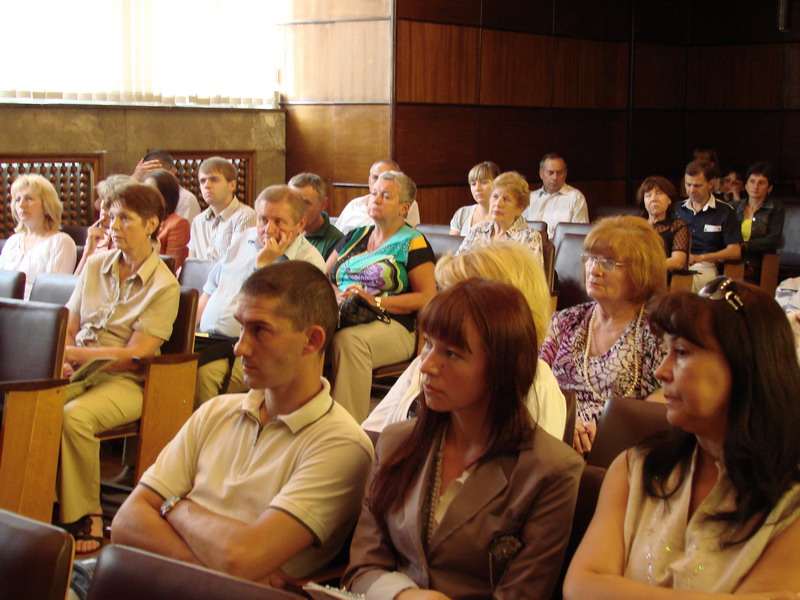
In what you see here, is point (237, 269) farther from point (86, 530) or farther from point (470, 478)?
point (470, 478)

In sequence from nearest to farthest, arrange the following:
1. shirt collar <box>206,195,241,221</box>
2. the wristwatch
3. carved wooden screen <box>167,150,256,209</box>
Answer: the wristwatch, shirt collar <box>206,195,241,221</box>, carved wooden screen <box>167,150,256,209</box>

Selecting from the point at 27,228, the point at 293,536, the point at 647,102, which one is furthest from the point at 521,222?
the point at 647,102

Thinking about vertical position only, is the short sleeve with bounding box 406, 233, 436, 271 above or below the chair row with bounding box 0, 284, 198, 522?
above

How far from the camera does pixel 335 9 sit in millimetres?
8359

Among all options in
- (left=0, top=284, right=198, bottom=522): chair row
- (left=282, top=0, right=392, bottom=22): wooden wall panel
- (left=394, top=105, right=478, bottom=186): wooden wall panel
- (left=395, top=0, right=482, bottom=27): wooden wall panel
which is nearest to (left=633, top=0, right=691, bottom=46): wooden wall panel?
(left=395, top=0, right=482, bottom=27): wooden wall panel

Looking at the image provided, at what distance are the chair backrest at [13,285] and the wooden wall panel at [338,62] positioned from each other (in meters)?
4.61

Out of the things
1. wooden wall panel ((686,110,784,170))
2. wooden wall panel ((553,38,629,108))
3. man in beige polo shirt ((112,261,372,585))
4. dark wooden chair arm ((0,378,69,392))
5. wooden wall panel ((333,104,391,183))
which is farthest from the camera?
wooden wall panel ((686,110,784,170))

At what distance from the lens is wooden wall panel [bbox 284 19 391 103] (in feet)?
27.0

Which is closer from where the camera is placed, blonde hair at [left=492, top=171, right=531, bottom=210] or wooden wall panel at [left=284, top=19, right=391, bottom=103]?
blonde hair at [left=492, top=171, right=531, bottom=210]

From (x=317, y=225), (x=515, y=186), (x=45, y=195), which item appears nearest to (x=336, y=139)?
(x=317, y=225)

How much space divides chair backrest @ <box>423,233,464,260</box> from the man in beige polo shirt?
341 centimetres

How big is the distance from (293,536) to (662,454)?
0.74 meters

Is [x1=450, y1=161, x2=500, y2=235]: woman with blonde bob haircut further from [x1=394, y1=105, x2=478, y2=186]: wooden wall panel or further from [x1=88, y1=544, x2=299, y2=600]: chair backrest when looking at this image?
[x1=88, y1=544, x2=299, y2=600]: chair backrest

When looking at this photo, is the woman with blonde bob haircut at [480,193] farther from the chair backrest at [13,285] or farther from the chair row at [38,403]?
the chair row at [38,403]
